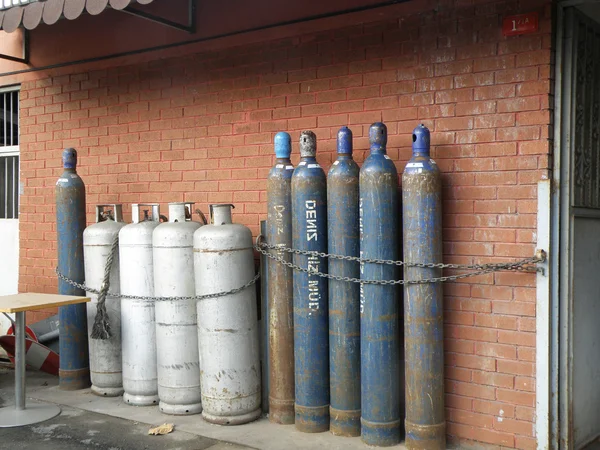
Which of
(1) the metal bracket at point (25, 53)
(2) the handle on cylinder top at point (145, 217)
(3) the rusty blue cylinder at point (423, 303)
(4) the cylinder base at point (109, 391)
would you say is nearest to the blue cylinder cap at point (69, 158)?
(2) the handle on cylinder top at point (145, 217)

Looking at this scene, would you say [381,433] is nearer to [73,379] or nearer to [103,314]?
[103,314]

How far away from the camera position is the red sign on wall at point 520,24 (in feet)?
13.1

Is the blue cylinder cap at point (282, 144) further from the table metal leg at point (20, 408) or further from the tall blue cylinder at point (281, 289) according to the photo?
the table metal leg at point (20, 408)

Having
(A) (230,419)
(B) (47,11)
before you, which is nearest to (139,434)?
(A) (230,419)

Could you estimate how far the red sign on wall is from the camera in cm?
399

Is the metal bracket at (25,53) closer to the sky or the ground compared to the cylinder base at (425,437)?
closer to the sky

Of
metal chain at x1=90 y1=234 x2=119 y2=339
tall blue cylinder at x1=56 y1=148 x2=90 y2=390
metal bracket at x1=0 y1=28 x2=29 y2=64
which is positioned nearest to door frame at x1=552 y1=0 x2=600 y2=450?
metal chain at x1=90 y1=234 x2=119 y2=339

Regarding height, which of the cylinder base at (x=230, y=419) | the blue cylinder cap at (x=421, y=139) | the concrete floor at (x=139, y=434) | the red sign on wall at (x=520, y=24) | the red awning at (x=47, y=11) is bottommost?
the concrete floor at (x=139, y=434)

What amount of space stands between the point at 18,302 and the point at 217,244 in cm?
161

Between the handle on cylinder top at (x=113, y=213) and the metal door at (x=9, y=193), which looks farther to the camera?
the metal door at (x=9, y=193)

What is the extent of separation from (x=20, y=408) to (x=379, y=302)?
2971 mm

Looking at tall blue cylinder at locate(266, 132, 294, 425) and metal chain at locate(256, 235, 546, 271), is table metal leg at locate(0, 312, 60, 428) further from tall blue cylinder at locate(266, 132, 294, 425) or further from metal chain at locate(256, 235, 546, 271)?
metal chain at locate(256, 235, 546, 271)

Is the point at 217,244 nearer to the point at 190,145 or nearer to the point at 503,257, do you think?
the point at 190,145

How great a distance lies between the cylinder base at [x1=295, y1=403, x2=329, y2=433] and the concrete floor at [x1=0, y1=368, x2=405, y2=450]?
5 cm
